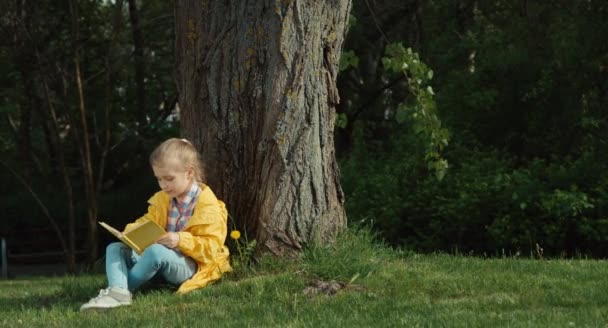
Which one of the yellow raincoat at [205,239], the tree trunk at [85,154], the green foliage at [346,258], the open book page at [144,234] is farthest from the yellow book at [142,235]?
the tree trunk at [85,154]

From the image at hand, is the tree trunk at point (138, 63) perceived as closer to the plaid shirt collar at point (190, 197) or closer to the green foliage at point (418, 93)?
the green foliage at point (418, 93)

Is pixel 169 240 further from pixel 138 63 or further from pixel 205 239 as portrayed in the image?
pixel 138 63

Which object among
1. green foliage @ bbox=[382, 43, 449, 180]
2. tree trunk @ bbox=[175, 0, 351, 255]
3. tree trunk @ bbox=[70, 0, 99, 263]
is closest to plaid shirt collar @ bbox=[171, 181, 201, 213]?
tree trunk @ bbox=[175, 0, 351, 255]

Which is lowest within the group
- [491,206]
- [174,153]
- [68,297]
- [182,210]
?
[68,297]

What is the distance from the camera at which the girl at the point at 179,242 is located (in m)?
6.14

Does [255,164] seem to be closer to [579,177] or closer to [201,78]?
[201,78]

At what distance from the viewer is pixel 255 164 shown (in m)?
6.70

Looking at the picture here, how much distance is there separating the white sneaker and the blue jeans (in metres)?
0.07

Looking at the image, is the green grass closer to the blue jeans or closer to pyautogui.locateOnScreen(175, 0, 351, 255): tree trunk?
the blue jeans

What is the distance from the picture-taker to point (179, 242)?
6148 millimetres

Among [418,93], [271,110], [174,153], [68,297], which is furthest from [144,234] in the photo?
[418,93]

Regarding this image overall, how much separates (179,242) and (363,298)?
1262 millimetres

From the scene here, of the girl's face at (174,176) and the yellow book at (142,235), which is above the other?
the girl's face at (174,176)

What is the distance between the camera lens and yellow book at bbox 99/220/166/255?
19.6ft
